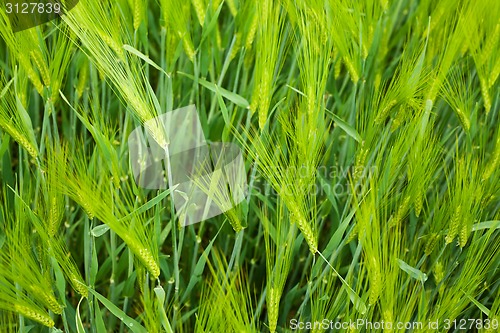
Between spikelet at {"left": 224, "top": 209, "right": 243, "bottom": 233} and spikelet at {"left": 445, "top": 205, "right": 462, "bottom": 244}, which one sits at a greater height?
spikelet at {"left": 224, "top": 209, "right": 243, "bottom": 233}

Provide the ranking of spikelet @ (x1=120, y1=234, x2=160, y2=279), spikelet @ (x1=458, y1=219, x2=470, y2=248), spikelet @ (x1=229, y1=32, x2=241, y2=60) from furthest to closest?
1. spikelet @ (x1=229, y1=32, x2=241, y2=60)
2. spikelet @ (x1=458, y1=219, x2=470, y2=248)
3. spikelet @ (x1=120, y1=234, x2=160, y2=279)

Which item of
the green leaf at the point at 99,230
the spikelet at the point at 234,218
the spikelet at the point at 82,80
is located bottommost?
the spikelet at the point at 234,218

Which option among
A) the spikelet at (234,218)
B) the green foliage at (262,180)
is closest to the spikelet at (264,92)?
the green foliage at (262,180)

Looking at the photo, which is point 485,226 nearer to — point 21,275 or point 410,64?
point 410,64

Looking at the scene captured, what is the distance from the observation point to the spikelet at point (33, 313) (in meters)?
0.69

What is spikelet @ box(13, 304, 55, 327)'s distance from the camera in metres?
0.69

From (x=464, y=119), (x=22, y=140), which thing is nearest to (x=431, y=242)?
(x=464, y=119)

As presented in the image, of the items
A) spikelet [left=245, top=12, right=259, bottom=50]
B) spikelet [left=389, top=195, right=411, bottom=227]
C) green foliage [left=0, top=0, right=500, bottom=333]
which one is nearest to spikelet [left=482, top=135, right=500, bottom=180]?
green foliage [left=0, top=0, right=500, bottom=333]

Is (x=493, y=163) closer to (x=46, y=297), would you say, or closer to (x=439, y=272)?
(x=439, y=272)

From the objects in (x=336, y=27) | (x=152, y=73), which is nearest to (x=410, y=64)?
(x=336, y=27)

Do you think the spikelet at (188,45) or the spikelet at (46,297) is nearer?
the spikelet at (46,297)

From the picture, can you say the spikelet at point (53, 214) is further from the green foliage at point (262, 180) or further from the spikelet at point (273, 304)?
the spikelet at point (273, 304)

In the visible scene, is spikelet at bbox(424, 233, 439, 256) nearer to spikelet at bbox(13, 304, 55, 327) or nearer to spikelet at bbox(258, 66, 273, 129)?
spikelet at bbox(258, 66, 273, 129)

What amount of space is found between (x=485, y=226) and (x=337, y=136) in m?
0.27
